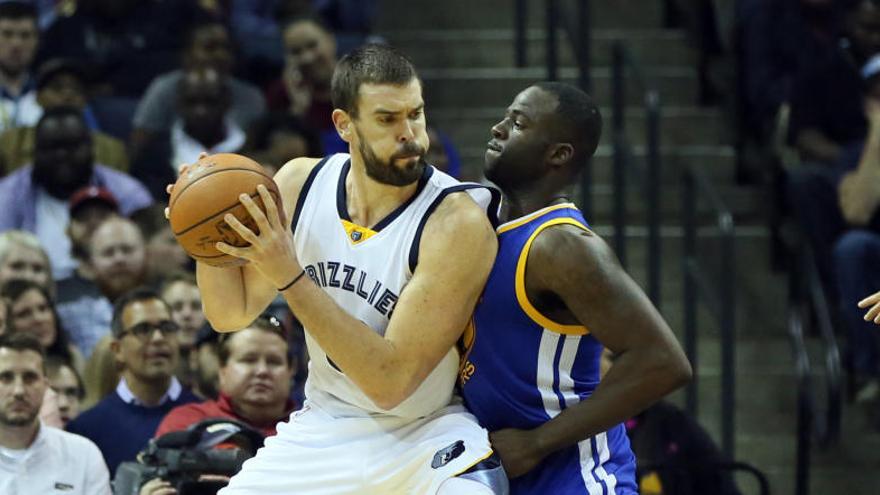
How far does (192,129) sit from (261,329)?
2.96 meters

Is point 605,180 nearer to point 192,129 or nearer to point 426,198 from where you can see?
point 192,129

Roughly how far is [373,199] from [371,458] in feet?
2.49

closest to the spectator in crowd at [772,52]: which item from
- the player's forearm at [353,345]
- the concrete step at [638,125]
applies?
the concrete step at [638,125]

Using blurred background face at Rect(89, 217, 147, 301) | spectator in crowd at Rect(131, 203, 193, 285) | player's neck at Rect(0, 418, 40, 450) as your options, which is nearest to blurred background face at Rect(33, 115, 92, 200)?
spectator in crowd at Rect(131, 203, 193, 285)

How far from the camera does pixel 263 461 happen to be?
5125 mm

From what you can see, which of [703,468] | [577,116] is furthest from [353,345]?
[703,468]

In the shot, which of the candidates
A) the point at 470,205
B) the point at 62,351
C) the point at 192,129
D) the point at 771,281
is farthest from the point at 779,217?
the point at 470,205

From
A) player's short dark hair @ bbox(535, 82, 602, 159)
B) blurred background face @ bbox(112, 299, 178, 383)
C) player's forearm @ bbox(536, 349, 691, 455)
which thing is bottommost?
blurred background face @ bbox(112, 299, 178, 383)

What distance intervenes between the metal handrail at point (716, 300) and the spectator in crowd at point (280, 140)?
81.3 inches

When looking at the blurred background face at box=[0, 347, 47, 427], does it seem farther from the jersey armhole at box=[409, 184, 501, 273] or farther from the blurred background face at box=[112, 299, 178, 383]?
the jersey armhole at box=[409, 184, 501, 273]

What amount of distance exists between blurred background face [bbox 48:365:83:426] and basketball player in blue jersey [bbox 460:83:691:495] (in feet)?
10.7

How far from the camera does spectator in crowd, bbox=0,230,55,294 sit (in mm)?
8781

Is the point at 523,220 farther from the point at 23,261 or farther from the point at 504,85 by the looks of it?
the point at 504,85

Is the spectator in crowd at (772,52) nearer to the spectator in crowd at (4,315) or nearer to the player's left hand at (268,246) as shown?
the spectator in crowd at (4,315)
